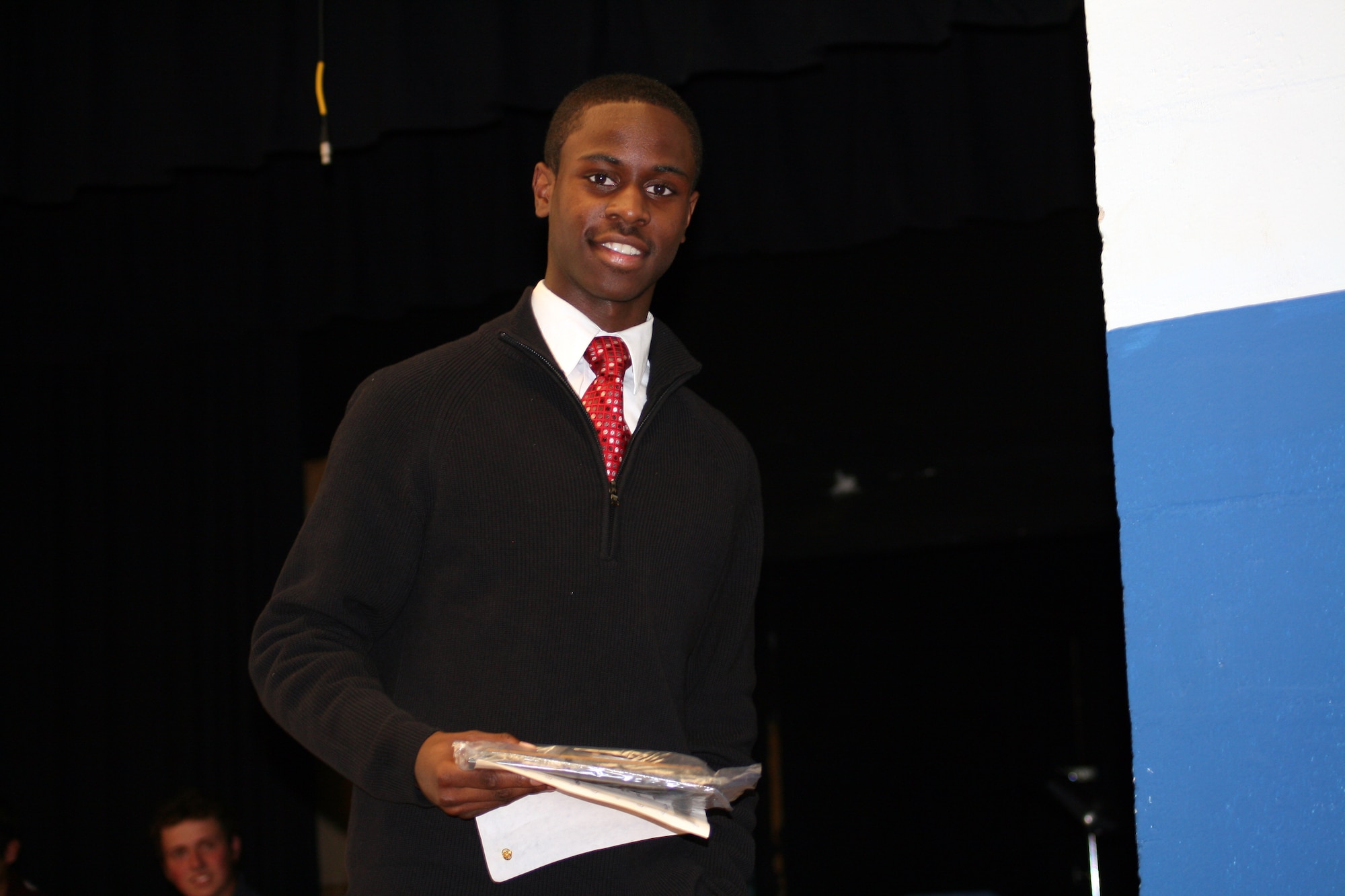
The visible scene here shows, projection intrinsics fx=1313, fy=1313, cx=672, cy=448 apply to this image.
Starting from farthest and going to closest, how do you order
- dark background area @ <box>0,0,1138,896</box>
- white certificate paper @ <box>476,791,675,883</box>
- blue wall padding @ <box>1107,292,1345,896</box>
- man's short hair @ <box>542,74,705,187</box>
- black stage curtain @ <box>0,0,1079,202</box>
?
dark background area @ <box>0,0,1138,896</box>, black stage curtain @ <box>0,0,1079,202</box>, man's short hair @ <box>542,74,705,187</box>, white certificate paper @ <box>476,791,675,883</box>, blue wall padding @ <box>1107,292,1345,896</box>

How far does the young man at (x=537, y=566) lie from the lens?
3.79 feet

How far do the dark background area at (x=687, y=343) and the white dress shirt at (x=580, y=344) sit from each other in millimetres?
1657

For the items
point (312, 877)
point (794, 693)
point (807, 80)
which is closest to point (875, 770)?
point (794, 693)

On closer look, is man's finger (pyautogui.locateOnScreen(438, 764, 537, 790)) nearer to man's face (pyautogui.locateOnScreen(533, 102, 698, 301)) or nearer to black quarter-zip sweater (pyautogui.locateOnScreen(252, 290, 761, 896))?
black quarter-zip sweater (pyautogui.locateOnScreen(252, 290, 761, 896))

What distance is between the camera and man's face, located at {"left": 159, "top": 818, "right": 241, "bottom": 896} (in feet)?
10.6

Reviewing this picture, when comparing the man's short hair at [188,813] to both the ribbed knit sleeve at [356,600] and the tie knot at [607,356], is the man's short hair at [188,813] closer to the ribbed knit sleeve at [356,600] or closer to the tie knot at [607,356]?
the ribbed knit sleeve at [356,600]

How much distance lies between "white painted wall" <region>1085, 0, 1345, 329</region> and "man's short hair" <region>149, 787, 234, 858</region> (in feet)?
9.58

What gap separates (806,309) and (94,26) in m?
2.26

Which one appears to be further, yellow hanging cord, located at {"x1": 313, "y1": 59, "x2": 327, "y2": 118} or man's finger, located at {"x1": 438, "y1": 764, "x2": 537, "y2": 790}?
yellow hanging cord, located at {"x1": 313, "y1": 59, "x2": 327, "y2": 118}

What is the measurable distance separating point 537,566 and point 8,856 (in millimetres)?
2674

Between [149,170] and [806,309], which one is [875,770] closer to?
[806,309]

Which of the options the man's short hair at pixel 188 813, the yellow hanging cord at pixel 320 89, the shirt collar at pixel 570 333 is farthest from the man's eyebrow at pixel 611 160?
the man's short hair at pixel 188 813

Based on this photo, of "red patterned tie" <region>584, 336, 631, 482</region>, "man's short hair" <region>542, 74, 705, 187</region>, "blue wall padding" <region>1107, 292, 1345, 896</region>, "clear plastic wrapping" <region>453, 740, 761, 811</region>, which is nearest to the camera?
"blue wall padding" <region>1107, 292, 1345, 896</region>

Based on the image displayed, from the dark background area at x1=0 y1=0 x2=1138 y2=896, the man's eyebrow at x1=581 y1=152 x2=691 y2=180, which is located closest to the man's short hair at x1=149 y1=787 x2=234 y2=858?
the dark background area at x1=0 y1=0 x2=1138 y2=896
